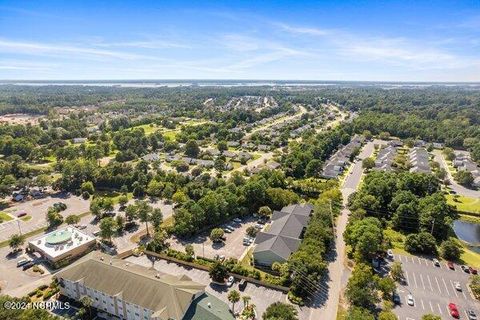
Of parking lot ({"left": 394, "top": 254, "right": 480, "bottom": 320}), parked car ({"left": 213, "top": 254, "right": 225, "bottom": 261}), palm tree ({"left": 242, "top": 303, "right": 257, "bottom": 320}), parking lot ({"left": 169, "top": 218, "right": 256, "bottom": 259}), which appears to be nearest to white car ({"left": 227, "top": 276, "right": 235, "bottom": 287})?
parked car ({"left": 213, "top": 254, "right": 225, "bottom": 261})

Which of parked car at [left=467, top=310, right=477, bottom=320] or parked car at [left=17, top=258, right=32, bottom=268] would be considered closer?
parked car at [left=467, top=310, right=477, bottom=320]

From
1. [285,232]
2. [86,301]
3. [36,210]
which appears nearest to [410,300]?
[285,232]

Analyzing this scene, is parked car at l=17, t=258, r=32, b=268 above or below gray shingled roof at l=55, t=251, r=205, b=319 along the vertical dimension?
below

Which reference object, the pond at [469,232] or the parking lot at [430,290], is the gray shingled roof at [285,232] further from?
the pond at [469,232]

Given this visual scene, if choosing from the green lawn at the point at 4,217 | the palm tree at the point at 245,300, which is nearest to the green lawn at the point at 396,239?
the palm tree at the point at 245,300

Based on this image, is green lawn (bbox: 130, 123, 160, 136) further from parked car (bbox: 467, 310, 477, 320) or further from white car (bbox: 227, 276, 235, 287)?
parked car (bbox: 467, 310, 477, 320)

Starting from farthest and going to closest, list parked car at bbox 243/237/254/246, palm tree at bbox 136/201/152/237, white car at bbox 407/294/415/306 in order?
palm tree at bbox 136/201/152/237 < parked car at bbox 243/237/254/246 < white car at bbox 407/294/415/306

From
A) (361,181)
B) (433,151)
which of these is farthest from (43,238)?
(433,151)
